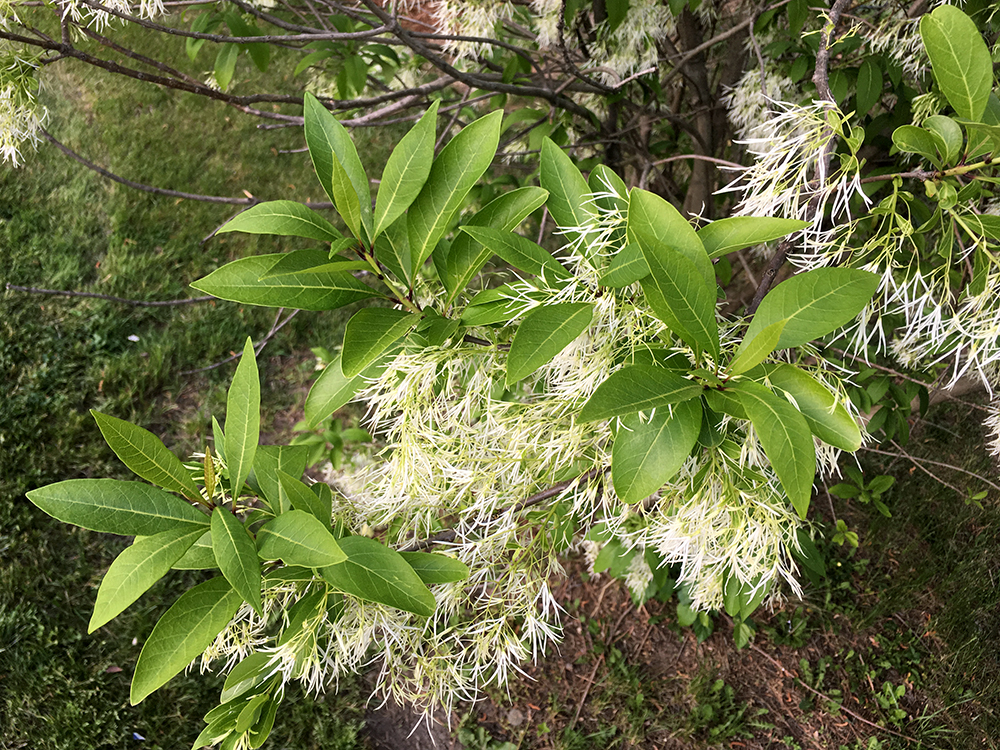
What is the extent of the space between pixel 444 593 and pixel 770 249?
1.87 meters

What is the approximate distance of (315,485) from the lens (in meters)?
1.15

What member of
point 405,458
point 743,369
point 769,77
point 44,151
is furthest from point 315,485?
point 44,151

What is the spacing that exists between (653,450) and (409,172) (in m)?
0.51

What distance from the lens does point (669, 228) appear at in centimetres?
82

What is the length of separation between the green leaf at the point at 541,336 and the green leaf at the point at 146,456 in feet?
1.62

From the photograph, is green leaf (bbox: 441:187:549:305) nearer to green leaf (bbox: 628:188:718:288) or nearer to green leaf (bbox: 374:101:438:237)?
green leaf (bbox: 374:101:438:237)

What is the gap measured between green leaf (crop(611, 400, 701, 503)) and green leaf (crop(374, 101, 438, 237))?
0.45 metres

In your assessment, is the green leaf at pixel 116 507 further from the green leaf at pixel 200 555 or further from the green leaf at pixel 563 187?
Result: the green leaf at pixel 563 187

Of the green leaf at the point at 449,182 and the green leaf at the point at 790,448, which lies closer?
the green leaf at the point at 790,448

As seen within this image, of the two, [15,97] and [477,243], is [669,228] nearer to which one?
[477,243]

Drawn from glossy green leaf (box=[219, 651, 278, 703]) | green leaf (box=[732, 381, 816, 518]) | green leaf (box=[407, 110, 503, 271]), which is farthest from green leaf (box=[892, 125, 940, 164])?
glossy green leaf (box=[219, 651, 278, 703])

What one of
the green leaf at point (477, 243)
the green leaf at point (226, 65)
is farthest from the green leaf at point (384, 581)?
the green leaf at point (226, 65)

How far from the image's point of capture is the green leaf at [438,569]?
1.02m

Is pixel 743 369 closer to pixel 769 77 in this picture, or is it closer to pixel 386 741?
pixel 769 77
